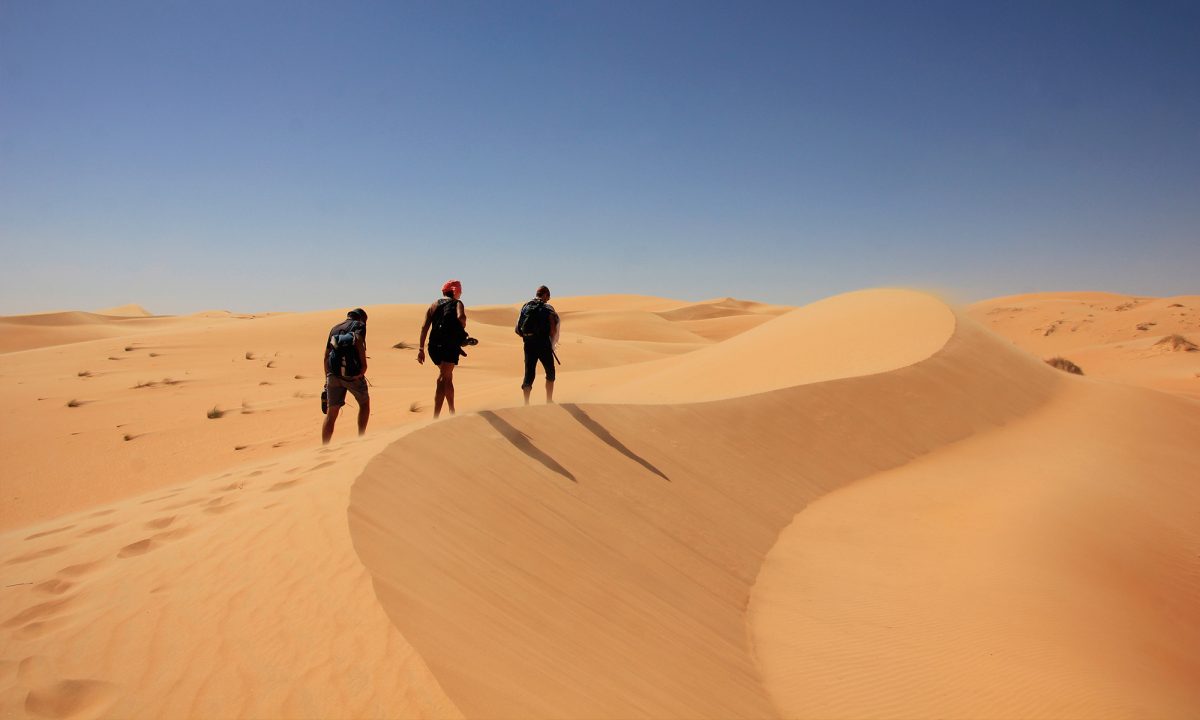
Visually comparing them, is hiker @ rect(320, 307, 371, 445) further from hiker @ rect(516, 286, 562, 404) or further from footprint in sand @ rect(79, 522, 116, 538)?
footprint in sand @ rect(79, 522, 116, 538)

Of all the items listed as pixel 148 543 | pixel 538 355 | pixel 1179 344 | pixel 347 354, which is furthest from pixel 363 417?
pixel 1179 344

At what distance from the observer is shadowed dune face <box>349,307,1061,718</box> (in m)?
2.99

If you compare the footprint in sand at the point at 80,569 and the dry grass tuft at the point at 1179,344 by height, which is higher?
the footprint in sand at the point at 80,569

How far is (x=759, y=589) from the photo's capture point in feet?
17.5

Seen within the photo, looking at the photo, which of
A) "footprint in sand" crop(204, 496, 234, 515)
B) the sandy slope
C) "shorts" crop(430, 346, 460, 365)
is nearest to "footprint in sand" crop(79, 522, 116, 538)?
"footprint in sand" crop(204, 496, 234, 515)

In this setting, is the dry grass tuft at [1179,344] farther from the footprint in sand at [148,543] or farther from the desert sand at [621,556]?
the footprint in sand at [148,543]

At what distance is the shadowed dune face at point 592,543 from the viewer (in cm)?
299

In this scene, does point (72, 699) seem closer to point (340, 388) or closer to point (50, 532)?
point (50, 532)

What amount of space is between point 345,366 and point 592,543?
163 inches

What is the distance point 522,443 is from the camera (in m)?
5.91

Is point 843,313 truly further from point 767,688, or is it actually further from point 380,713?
point 380,713

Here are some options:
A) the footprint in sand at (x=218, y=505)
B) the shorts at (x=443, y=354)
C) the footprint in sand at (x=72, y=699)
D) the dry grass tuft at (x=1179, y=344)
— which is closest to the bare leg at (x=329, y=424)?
the shorts at (x=443, y=354)

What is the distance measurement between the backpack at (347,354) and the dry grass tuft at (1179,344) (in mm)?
29626

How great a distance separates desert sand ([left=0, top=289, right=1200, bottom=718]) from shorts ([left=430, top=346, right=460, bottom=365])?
765 millimetres
